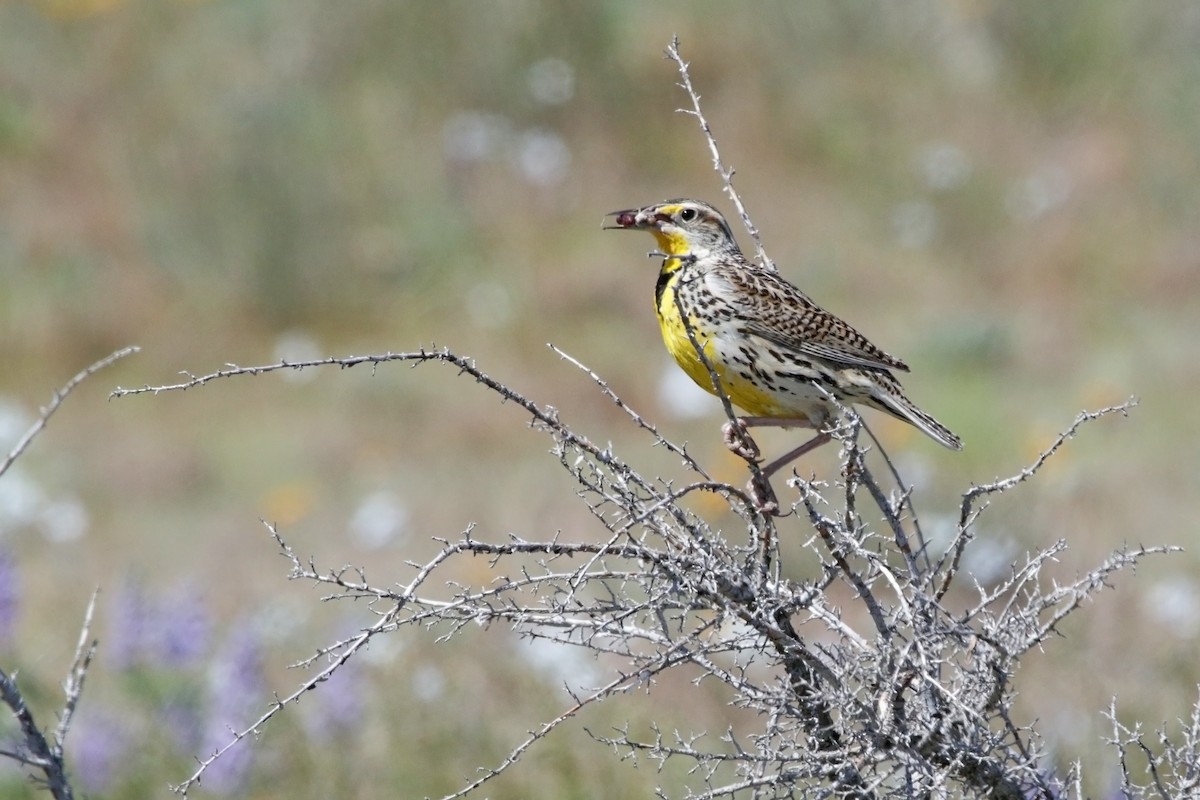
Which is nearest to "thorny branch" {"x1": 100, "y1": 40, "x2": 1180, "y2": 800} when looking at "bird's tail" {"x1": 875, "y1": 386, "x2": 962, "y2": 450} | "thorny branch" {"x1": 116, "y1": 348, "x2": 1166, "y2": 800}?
"thorny branch" {"x1": 116, "y1": 348, "x2": 1166, "y2": 800}

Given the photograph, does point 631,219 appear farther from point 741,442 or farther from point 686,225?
point 741,442

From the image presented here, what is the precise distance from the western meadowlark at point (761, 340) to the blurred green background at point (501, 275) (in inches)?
53.5

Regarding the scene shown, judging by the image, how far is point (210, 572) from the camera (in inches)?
307

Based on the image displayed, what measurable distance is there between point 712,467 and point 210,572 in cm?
242

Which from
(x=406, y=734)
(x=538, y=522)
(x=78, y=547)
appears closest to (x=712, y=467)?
(x=538, y=522)

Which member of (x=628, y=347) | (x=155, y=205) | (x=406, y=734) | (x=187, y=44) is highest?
(x=187, y=44)

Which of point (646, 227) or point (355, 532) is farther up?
point (355, 532)

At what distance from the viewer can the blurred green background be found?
684cm

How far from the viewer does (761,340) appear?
3.94 metres

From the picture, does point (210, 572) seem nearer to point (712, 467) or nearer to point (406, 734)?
point (712, 467)

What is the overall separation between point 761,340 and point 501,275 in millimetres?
7849

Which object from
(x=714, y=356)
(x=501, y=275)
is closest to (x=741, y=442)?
(x=714, y=356)

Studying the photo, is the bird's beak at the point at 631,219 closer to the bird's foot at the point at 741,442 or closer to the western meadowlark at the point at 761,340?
the western meadowlark at the point at 761,340

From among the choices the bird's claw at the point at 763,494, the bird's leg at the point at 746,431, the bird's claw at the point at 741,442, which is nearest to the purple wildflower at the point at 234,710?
the bird's leg at the point at 746,431
